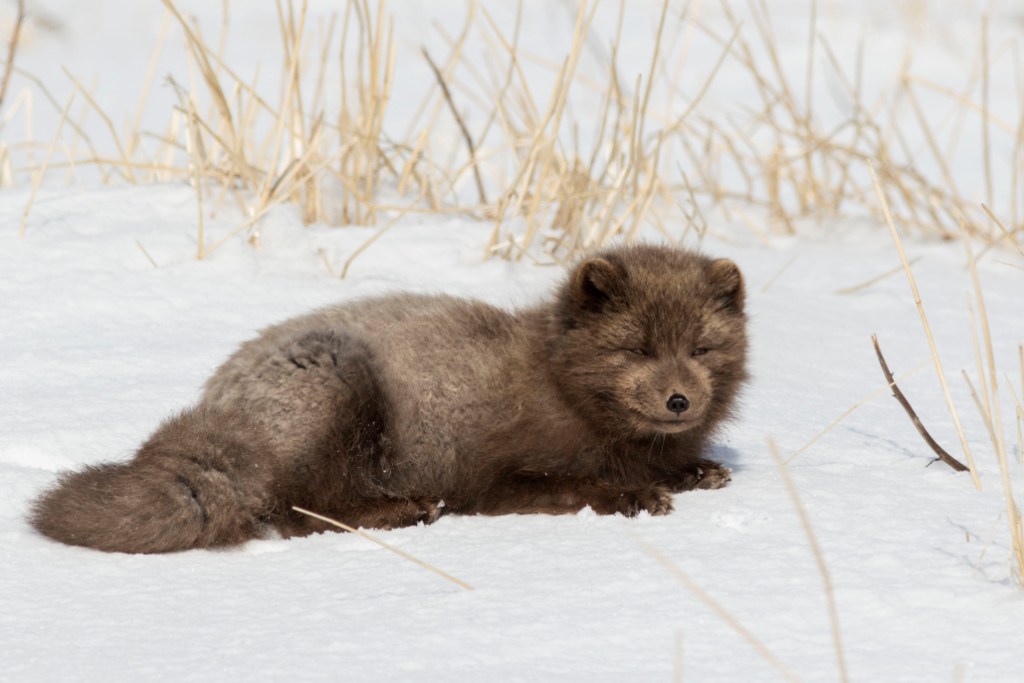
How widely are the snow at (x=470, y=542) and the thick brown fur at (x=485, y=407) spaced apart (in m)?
0.20

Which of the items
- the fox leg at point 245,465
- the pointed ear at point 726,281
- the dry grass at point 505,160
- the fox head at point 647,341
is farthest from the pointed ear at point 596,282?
the dry grass at point 505,160

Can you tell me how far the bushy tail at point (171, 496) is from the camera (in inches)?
152

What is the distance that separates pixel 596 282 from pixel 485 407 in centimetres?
59

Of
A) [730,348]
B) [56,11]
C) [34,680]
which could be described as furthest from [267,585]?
[56,11]

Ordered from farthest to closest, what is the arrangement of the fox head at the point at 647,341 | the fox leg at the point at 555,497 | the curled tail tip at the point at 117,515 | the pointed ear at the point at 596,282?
1. the pointed ear at the point at 596,282
2. the fox head at the point at 647,341
3. the fox leg at the point at 555,497
4. the curled tail tip at the point at 117,515

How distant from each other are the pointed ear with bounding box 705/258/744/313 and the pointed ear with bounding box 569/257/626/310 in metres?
0.34

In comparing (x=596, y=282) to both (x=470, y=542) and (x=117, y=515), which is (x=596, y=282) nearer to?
(x=470, y=542)

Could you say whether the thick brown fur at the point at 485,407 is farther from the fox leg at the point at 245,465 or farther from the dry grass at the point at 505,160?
the dry grass at the point at 505,160

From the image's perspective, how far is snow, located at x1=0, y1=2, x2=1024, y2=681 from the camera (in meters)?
2.94

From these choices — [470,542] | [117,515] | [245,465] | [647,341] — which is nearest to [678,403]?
[647,341]

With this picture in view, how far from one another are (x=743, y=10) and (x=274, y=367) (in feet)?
53.3

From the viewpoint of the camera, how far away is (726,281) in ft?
15.3

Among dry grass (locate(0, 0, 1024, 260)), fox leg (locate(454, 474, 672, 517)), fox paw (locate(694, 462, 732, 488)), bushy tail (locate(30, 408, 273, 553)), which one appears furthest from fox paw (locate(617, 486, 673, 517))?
dry grass (locate(0, 0, 1024, 260))

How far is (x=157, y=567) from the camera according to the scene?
3768mm
